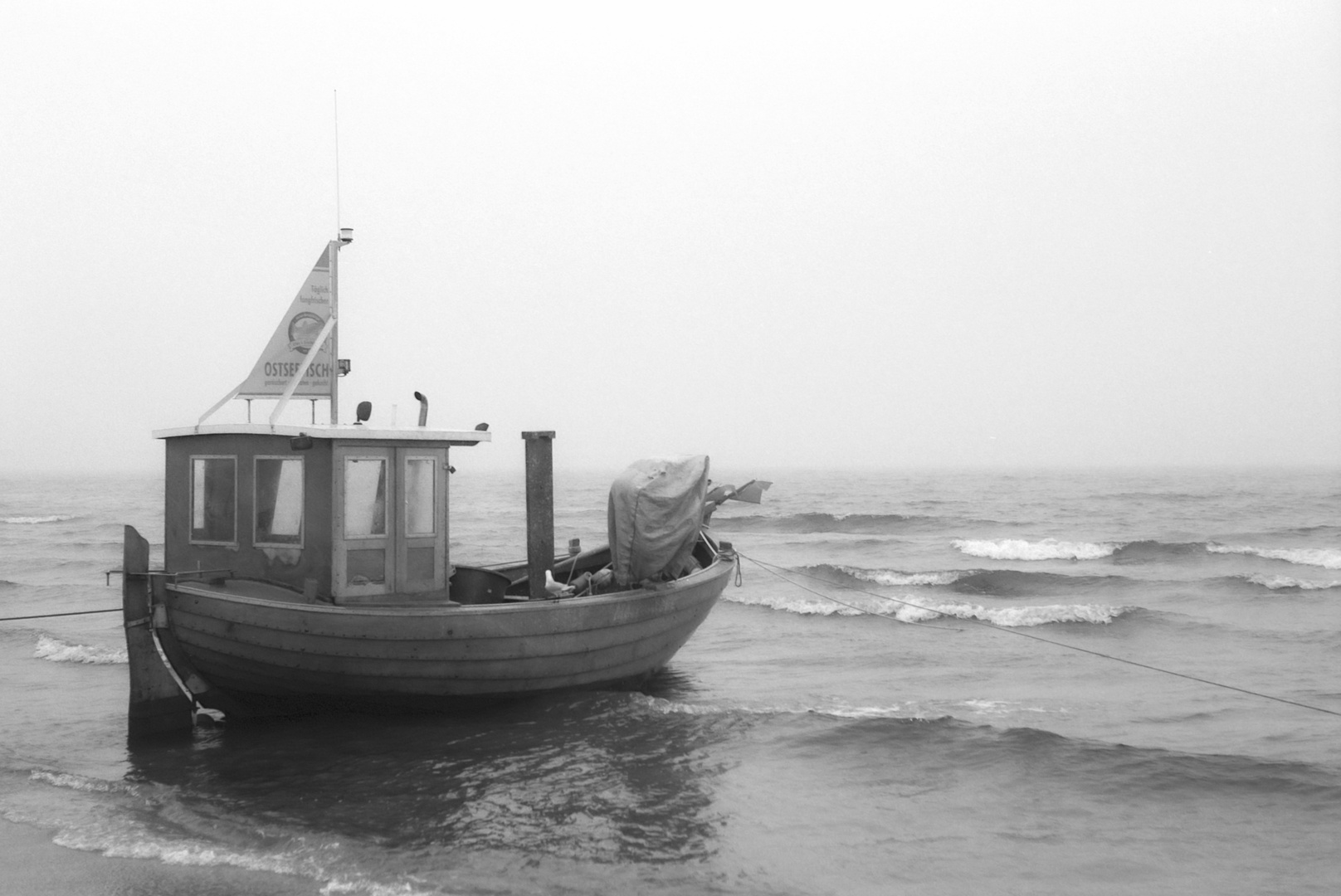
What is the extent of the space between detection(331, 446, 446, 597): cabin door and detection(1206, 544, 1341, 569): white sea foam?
75.9 feet

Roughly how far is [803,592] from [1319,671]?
9600 mm

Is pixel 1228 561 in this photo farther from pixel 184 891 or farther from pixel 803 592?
pixel 184 891

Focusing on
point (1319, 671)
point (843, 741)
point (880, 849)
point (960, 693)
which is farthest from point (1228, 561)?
point (880, 849)

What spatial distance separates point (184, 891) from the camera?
21.3ft

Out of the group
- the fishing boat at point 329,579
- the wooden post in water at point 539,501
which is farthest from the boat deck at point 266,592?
the wooden post in water at point 539,501

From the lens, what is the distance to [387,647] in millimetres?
9469

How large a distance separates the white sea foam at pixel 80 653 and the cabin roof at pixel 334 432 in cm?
547

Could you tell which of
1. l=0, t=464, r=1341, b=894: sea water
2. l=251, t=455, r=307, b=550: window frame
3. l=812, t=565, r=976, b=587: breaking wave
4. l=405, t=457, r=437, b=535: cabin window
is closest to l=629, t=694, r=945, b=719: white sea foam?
l=0, t=464, r=1341, b=894: sea water

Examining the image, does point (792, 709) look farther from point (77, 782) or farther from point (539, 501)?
point (77, 782)

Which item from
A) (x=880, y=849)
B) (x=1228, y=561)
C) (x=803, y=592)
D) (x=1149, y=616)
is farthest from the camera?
(x=1228, y=561)

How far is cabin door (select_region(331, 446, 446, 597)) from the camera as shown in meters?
9.66

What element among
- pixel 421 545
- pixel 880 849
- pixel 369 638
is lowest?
pixel 880 849

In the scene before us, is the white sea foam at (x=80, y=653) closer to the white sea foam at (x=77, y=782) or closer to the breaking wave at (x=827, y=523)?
the white sea foam at (x=77, y=782)

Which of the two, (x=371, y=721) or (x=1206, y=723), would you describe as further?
(x=1206, y=723)
